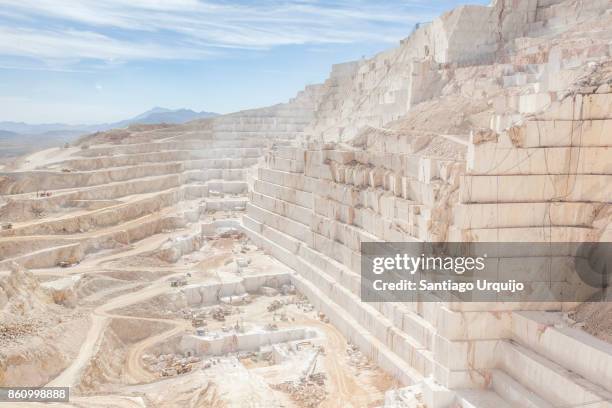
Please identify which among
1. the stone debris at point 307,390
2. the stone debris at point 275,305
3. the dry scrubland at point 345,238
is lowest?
the stone debris at point 307,390

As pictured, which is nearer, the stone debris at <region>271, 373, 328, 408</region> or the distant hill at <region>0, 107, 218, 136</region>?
the stone debris at <region>271, 373, 328, 408</region>

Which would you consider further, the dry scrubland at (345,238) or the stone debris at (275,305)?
the stone debris at (275,305)

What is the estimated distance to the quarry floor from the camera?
1105cm

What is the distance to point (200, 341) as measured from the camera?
14.1 m

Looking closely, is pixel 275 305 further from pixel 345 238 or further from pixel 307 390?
pixel 307 390

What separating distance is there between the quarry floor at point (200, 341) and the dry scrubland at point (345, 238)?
0.06 m

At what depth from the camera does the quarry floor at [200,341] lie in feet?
36.3

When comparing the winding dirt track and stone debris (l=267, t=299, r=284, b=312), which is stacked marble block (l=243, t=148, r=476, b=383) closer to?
stone debris (l=267, t=299, r=284, b=312)

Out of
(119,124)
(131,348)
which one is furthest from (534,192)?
(119,124)

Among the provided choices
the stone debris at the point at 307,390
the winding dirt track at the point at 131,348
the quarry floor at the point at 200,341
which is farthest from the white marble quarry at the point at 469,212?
the winding dirt track at the point at 131,348

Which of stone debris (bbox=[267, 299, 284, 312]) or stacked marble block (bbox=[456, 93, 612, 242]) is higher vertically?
stacked marble block (bbox=[456, 93, 612, 242])

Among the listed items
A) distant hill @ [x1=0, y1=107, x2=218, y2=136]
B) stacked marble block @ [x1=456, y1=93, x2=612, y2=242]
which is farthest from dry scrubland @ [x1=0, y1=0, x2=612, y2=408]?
distant hill @ [x1=0, y1=107, x2=218, y2=136]

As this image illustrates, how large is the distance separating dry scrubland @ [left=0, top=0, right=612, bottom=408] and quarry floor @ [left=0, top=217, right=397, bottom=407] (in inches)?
2.4

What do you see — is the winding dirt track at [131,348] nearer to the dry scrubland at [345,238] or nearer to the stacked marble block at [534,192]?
the dry scrubland at [345,238]
